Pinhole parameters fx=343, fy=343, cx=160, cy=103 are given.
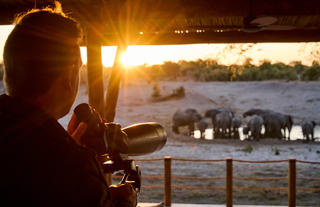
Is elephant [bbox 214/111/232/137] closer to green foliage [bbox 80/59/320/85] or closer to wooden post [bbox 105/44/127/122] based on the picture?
green foliage [bbox 80/59/320/85]

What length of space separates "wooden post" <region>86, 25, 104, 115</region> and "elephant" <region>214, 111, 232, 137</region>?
60.5 feet

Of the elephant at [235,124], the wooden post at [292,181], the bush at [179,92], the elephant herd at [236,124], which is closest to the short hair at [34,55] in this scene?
the wooden post at [292,181]

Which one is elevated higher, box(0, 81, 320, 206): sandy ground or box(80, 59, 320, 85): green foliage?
box(80, 59, 320, 85): green foliage

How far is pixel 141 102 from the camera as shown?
27281 millimetres

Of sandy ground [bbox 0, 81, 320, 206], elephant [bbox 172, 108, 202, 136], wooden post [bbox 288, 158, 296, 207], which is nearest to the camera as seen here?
wooden post [bbox 288, 158, 296, 207]

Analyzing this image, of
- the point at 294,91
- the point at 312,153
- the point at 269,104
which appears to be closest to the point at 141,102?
the point at 269,104

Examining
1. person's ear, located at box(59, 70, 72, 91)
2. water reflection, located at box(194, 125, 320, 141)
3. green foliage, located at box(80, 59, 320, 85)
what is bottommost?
water reflection, located at box(194, 125, 320, 141)

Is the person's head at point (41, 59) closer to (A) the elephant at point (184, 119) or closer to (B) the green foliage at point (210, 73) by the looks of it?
(A) the elephant at point (184, 119)

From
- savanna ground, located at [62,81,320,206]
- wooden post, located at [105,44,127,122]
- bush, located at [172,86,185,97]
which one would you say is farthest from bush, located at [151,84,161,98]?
wooden post, located at [105,44,127,122]

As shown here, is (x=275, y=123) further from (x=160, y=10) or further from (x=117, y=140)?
(x=117, y=140)

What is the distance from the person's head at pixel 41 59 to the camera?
2.21ft

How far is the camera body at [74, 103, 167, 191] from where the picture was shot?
31.8 inches

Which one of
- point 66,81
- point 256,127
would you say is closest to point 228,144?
point 256,127

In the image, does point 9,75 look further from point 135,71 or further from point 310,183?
point 135,71
